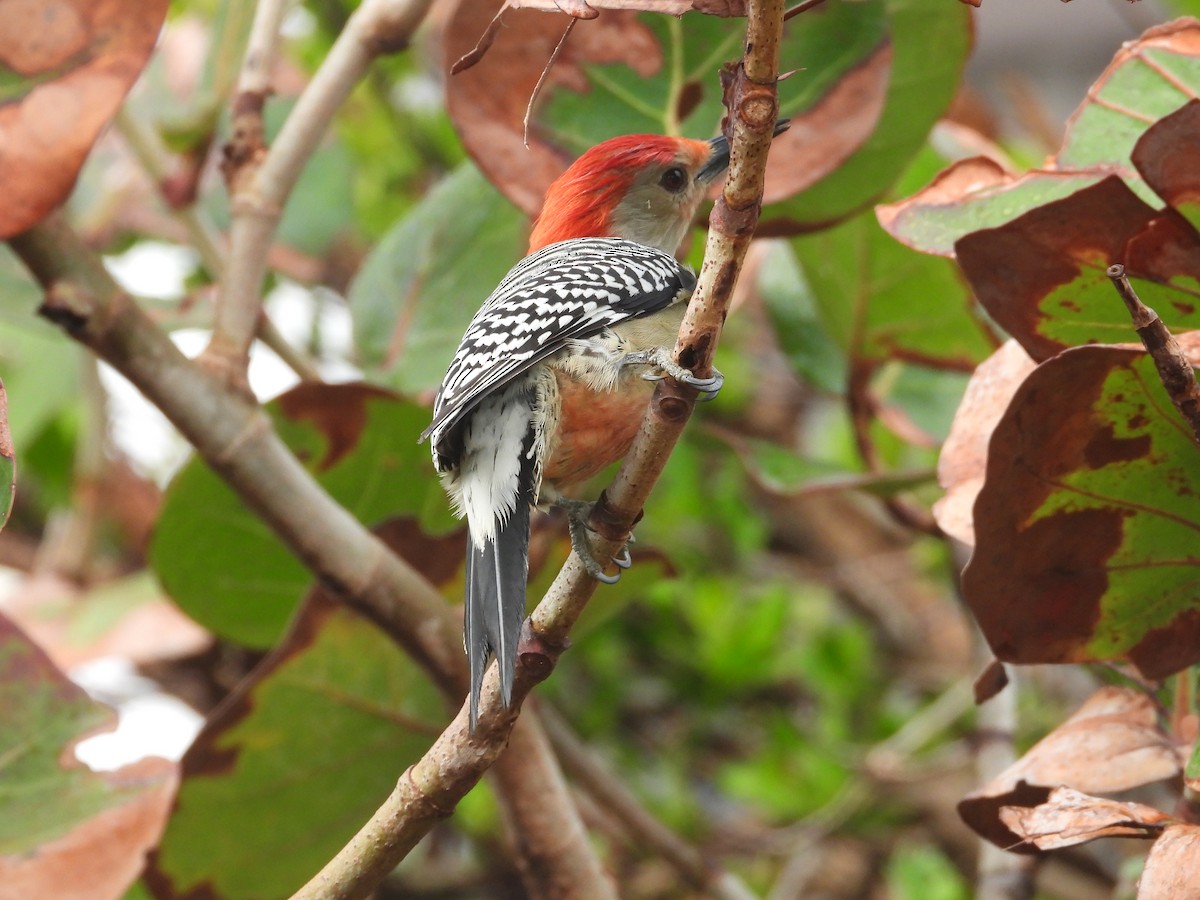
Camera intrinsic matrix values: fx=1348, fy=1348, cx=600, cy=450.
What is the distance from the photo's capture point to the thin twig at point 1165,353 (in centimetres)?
119

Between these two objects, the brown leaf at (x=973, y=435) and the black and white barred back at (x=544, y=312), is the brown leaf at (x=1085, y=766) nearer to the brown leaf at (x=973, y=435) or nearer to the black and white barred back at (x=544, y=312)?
the brown leaf at (x=973, y=435)

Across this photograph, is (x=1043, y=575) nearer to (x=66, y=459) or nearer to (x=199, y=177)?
(x=199, y=177)

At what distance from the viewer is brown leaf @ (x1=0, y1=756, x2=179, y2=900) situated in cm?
187

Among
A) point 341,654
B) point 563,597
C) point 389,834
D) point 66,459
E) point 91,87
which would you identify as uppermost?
point 91,87

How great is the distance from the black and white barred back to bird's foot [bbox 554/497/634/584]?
192mm

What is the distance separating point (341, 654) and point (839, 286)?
1238 millimetres

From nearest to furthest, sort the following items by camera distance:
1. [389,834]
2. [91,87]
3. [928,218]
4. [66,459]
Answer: [389,834], [928,218], [91,87], [66,459]

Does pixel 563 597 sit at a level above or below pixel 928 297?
above

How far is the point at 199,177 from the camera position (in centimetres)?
252

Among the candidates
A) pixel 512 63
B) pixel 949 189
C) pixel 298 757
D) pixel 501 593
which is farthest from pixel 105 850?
pixel 949 189

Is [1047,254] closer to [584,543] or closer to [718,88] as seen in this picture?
[584,543]

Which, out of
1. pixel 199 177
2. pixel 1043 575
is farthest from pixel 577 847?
pixel 199 177

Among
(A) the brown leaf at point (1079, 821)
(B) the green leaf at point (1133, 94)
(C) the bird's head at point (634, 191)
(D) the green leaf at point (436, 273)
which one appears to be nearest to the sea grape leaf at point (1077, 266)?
(B) the green leaf at point (1133, 94)

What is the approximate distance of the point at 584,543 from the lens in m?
1.44
